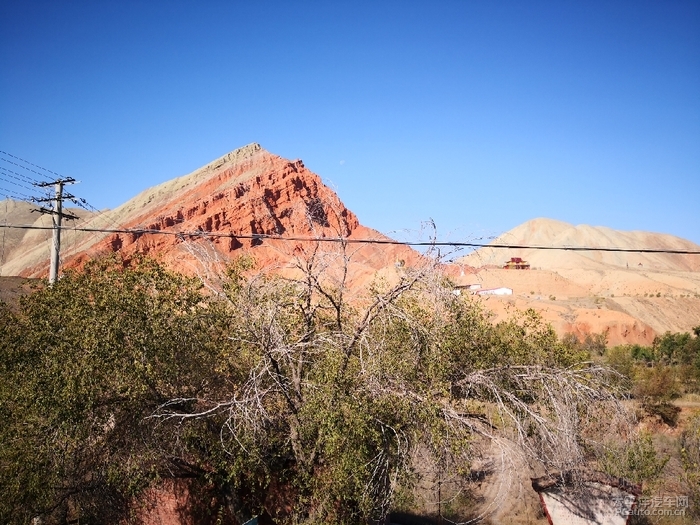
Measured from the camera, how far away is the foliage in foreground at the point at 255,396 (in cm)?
914

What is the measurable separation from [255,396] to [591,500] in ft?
26.6

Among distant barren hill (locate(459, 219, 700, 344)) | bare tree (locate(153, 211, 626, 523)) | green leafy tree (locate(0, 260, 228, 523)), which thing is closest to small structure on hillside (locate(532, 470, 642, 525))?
bare tree (locate(153, 211, 626, 523))

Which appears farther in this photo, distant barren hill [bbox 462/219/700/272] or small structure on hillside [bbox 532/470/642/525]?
distant barren hill [bbox 462/219/700/272]

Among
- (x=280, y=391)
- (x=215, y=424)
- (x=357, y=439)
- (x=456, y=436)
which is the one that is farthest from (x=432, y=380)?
(x=215, y=424)

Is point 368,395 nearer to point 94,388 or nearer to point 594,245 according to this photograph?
point 94,388

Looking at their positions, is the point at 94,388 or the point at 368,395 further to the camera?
the point at 94,388

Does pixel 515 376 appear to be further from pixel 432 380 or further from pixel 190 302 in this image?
pixel 190 302

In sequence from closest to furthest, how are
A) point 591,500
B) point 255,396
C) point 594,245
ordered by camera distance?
1. point 255,396
2. point 591,500
3. point 594,245

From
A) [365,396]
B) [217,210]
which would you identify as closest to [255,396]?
[365,396]

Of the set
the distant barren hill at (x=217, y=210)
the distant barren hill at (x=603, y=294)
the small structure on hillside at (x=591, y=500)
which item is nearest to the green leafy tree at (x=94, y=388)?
the distant barren hill at (x=603, y=294)

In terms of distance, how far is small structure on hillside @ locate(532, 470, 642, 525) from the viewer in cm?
1192

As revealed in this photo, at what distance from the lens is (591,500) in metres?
12.2

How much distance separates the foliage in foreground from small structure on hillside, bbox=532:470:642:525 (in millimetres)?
1244

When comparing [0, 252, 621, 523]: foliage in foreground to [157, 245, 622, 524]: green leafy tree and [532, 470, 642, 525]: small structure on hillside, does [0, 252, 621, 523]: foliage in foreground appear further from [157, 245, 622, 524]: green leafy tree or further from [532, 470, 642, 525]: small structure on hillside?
[532, 470, 642, 525]: small structure on hillside
